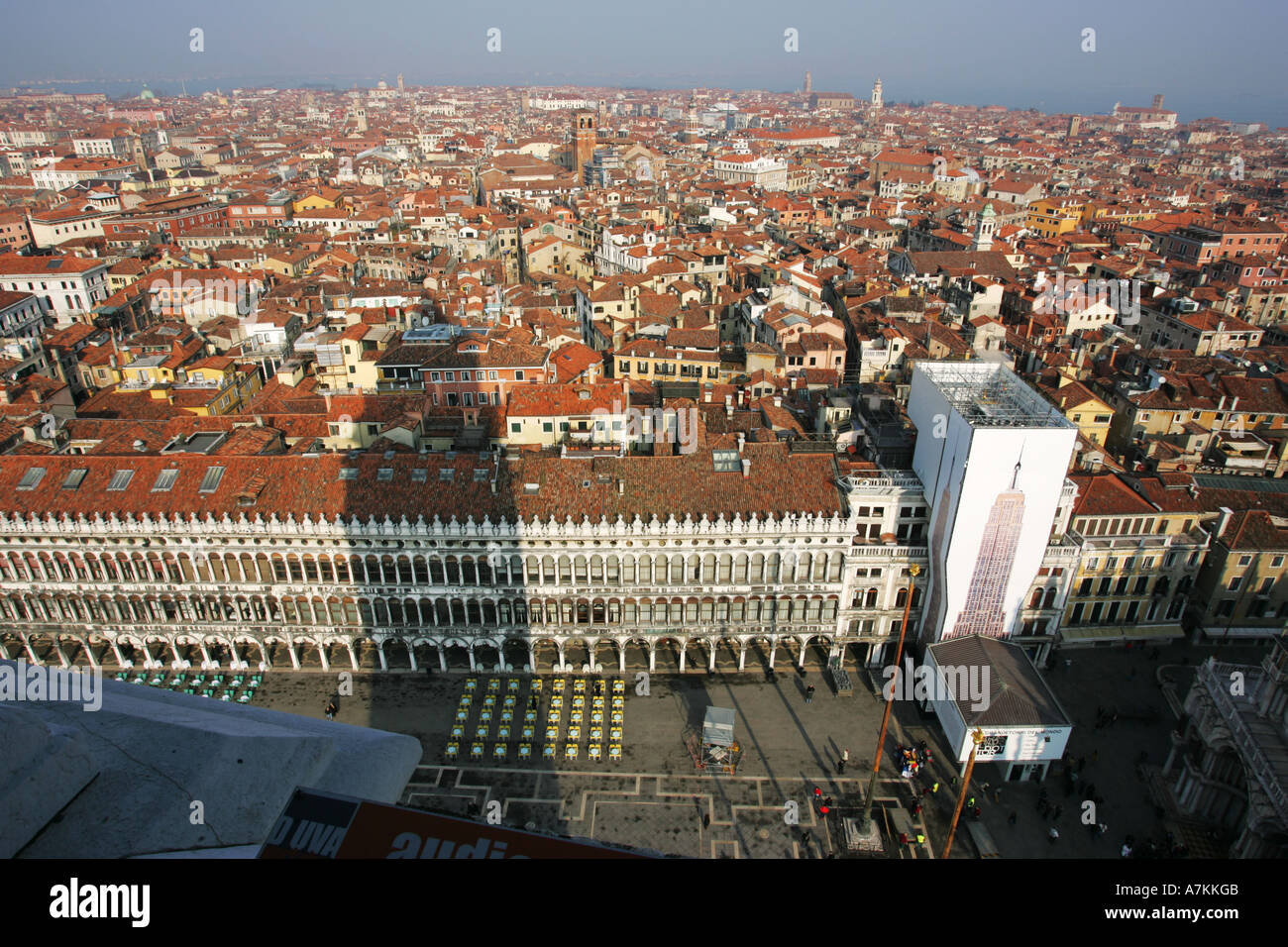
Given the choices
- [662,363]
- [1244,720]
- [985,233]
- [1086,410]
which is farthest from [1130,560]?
[985,233]

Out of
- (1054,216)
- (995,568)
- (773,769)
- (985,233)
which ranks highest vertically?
(985,233)

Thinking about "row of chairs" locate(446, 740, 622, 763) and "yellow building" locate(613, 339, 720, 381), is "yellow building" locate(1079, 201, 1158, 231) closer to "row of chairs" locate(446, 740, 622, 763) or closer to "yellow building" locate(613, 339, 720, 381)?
"yellow building" locate(613, 339, 720, 381)

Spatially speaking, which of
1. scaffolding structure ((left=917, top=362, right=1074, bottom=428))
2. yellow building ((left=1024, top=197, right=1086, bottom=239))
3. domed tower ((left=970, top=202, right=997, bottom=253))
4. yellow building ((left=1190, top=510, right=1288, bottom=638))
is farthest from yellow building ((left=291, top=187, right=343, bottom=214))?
yellow building ((left=1190, top=510, right=1288, bottom=638))

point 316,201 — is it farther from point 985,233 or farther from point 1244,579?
point 1244,579

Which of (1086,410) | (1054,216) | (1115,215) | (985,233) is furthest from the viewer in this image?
(1115,215)

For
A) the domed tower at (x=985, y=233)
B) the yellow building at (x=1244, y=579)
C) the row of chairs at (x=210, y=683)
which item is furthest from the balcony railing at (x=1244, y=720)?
the domed tower at (x=985, y=233)

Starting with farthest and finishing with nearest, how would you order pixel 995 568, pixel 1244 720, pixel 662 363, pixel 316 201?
1. pixel 316 201
2. pixel 662 363
3. pixel 995 568
4. pixel 1244 720

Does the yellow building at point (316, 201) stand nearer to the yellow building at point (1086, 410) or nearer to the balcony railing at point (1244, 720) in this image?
the yellow building at point (1086, 410)
